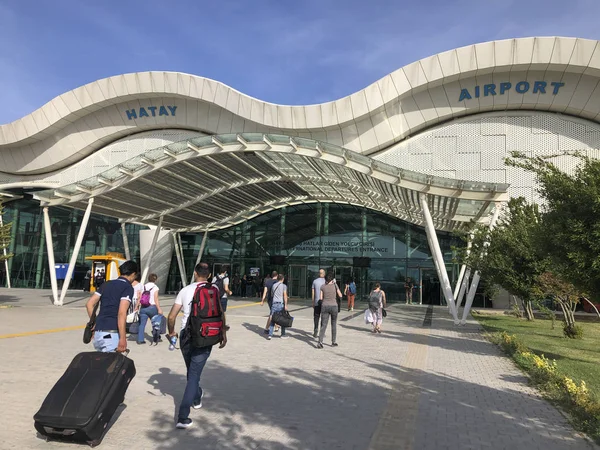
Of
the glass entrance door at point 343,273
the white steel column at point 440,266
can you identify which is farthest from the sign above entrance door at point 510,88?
the white steel column at point 440,266

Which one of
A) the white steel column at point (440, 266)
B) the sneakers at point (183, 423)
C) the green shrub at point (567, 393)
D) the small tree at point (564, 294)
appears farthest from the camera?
the white steel column at point (440, 266)

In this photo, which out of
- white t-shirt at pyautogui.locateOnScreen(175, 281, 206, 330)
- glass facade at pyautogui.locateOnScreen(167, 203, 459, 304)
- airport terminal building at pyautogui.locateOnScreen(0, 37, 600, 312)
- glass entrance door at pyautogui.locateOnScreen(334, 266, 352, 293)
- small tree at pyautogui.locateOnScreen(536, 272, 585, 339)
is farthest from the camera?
glass entrance door at pyautogui.locateOnScreen(334, 266, 352, 293)

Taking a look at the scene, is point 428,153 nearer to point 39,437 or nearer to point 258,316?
point 258,316

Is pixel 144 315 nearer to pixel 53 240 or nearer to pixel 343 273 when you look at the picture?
pixel 343 273

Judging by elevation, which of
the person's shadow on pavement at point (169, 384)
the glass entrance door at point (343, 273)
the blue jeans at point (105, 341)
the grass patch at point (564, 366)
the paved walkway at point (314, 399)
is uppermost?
the glass entrance door at point (343, 273)

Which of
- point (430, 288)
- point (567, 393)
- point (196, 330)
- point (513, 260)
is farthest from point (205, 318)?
point (430, 288)

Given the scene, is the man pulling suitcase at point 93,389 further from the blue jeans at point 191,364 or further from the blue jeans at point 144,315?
the blue jeans at point 144,315

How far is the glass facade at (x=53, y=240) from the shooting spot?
34.5 metres

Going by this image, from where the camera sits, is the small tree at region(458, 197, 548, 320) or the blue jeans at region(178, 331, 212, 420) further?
the small tree at region(458, 197, 548, 320)

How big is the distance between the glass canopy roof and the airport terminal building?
0.32ft

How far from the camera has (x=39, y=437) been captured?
4.19 m

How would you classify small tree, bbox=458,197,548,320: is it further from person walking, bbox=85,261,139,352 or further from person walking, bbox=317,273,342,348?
person walking, bbox=85,261,139,352

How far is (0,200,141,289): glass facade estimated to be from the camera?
113ft

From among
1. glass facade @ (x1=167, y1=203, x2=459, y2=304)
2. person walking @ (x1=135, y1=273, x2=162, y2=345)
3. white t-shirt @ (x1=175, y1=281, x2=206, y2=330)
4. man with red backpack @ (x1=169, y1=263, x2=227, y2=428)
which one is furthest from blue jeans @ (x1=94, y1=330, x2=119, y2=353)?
glass facade @ (x1=167, y1=203, x2=459, y2=304)
